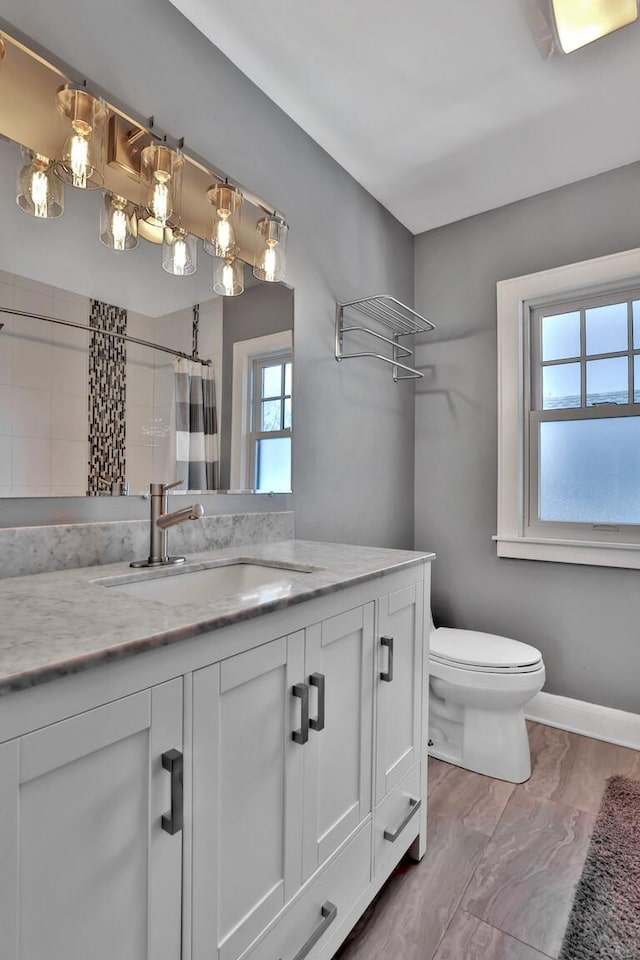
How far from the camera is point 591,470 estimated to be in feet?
7.54

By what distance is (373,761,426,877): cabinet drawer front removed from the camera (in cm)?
124

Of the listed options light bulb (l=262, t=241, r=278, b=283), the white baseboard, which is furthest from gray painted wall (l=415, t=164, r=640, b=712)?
light bulb (l=262, t=241, r=278, b=283)

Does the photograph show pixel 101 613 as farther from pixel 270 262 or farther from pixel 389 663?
pixel 270 262

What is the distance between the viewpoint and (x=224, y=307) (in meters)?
1.58

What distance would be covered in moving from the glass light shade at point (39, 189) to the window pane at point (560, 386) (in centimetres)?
213

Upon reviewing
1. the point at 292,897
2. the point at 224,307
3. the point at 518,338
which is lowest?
the point at 292,897

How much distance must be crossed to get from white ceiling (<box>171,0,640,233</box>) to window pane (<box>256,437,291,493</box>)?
1256 millimetres

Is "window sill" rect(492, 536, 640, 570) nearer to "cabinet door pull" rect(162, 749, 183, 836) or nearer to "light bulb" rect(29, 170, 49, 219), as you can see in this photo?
"cabinet door pull" rect(162, 749, 183, 836)

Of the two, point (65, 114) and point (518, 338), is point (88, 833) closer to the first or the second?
point (65, 114)

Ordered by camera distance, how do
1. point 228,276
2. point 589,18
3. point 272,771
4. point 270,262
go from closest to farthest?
point 272,771
point 589,18
point 228,276
point 270,262

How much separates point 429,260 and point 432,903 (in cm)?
274

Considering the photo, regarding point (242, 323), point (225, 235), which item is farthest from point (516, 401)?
point (225, 235)

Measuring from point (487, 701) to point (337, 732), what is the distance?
1011 mm

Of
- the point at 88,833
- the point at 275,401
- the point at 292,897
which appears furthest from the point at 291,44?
the point at 292,897
